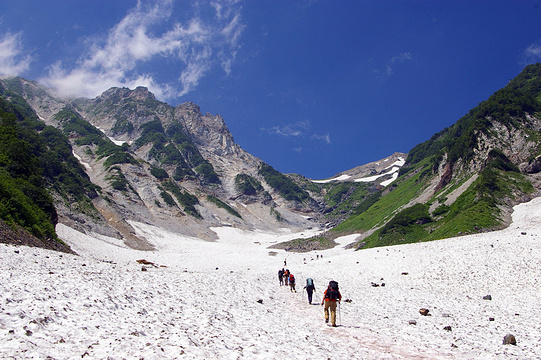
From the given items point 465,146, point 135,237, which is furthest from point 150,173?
point 465,146

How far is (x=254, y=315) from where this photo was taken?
1382cm

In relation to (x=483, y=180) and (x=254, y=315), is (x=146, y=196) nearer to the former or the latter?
(x=483, y=180)

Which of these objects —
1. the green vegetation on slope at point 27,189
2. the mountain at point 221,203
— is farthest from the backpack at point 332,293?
the green vegetation on slope at point 27,189

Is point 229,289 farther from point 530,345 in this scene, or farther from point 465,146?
point 465,146

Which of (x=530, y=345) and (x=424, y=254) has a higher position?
(x=424, y=254)

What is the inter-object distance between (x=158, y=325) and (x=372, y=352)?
21.6 ft

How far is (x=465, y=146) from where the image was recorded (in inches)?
2950

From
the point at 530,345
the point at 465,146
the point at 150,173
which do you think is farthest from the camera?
the point at 150,173

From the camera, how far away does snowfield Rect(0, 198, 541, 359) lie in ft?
26.6

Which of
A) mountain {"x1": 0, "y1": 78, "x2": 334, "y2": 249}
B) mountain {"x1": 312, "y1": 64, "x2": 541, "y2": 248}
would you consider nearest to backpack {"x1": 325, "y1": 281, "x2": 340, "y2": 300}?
mountain {"x1": 312, "y1": 64, "x2": 541, "y2": 248}

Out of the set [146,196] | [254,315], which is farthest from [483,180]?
[146,196]

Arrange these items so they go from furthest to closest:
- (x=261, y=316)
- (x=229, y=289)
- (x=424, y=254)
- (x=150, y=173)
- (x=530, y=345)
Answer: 1. (x=150, y=173)
2. (x=424, y=254)
3. (x=229, y=289)
4. (x=261, y=316)
5. (x=530, y=345)

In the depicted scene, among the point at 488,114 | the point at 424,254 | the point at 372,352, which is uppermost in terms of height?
the point at 488,114

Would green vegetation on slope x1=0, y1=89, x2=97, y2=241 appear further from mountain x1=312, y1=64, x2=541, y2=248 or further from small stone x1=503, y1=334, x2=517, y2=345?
mountain x1=312, y1=64, x2=541, y2=248
